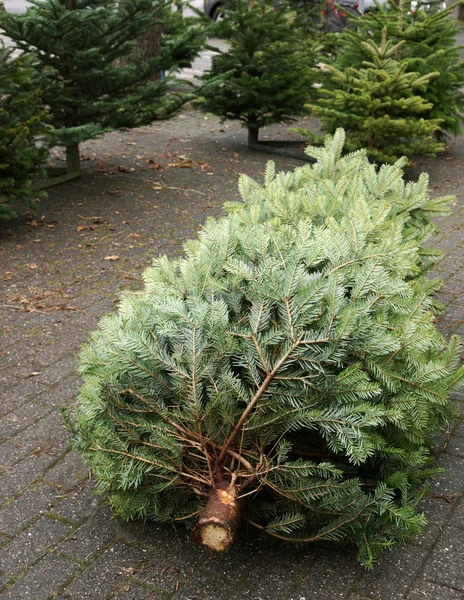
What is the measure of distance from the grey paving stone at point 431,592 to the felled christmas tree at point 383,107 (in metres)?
6.21

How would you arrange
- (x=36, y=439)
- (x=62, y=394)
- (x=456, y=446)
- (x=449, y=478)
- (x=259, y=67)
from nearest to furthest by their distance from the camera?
(x=449, y=478), (x=456, y=446), (x=36, y=439), (x=62, y=394), (x=259, y=67)

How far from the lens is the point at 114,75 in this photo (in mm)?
8031

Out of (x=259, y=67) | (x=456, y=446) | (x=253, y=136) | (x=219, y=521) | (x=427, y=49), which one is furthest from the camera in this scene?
(x=253, y=136)

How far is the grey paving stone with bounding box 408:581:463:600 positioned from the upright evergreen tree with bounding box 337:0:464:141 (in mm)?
7292

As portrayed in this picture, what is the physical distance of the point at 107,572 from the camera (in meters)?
3.12

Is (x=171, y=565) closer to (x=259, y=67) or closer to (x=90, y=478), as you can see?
(x=90, y=478)

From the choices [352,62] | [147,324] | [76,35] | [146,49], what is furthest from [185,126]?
[147,324]

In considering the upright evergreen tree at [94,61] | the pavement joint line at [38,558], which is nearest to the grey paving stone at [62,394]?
the pavement joint line at [38,558]

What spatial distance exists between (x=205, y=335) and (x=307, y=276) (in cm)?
50

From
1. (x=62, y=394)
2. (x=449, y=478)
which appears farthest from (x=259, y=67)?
(x=449, y=478)

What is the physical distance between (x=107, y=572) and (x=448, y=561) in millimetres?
1408

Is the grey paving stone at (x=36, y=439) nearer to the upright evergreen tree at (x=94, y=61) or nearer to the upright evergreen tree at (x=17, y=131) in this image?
the upright evergreen tree at (x=17, y=131)

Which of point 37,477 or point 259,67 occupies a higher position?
point 259,67

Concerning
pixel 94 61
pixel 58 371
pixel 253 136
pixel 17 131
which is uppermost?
pixel 94 61
